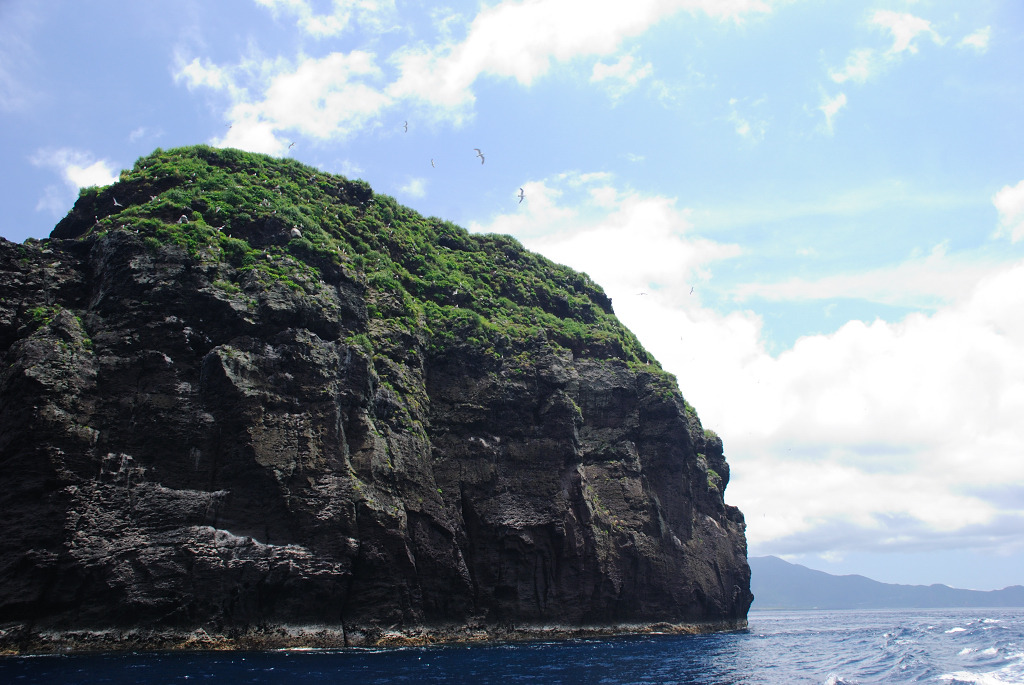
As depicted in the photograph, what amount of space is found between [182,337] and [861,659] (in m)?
45.2

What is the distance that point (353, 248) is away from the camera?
54844 mm

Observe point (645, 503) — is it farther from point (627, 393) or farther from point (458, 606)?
point (458, 606)

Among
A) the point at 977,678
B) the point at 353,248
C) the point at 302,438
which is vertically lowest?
the point at 977,678

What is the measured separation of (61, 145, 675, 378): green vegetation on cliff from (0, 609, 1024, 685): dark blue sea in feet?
66.1

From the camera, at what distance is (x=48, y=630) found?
31.4 meters

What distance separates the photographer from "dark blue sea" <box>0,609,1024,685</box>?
26.2 m

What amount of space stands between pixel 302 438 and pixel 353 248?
20845 millimetres

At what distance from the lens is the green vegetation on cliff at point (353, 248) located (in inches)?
1747

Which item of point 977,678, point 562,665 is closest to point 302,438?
point 562,665

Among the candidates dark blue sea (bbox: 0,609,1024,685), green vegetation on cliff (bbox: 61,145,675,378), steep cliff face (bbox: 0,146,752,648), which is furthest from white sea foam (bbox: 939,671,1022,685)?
green vegetation on cliff (bbox: 61,145,675,378)

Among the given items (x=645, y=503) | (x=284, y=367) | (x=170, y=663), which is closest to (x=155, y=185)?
(x=284, y=367)

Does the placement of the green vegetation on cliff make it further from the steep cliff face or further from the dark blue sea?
the dark blue sea

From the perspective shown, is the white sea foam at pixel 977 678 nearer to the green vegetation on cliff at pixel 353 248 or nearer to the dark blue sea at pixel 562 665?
the dark blue sea at pixel 562 665

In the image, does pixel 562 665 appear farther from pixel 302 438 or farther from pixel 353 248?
pixel 353 248
